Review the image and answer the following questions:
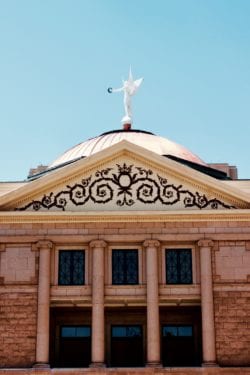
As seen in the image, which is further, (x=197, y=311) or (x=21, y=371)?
(x=197, y=311)

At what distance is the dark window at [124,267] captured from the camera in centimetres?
3225

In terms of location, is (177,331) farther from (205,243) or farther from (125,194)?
(125,194)

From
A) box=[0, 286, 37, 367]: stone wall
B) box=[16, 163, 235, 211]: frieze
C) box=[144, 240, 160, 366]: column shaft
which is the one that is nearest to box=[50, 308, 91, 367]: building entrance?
box=[0, 286, 37, 367]: stone wall

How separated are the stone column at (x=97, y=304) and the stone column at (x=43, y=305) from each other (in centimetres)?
190

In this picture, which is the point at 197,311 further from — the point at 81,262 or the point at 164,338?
the point at 81,262

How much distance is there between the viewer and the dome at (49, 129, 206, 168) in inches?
1620

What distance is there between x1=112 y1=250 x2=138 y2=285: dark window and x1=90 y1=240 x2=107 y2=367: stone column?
2.30ft

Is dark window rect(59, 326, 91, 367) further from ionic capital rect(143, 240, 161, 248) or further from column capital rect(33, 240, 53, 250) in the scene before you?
ionic capital rect(143, 240, 161, 248)

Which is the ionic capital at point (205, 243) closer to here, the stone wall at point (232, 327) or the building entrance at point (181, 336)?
the stone wall at point (232, 327)

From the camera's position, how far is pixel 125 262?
32.5 meters

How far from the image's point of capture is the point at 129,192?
3288cm

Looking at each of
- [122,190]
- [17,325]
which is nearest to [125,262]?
[122,190]

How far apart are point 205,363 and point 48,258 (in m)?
7.84

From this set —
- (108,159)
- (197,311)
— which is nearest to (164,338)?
(197,311)
